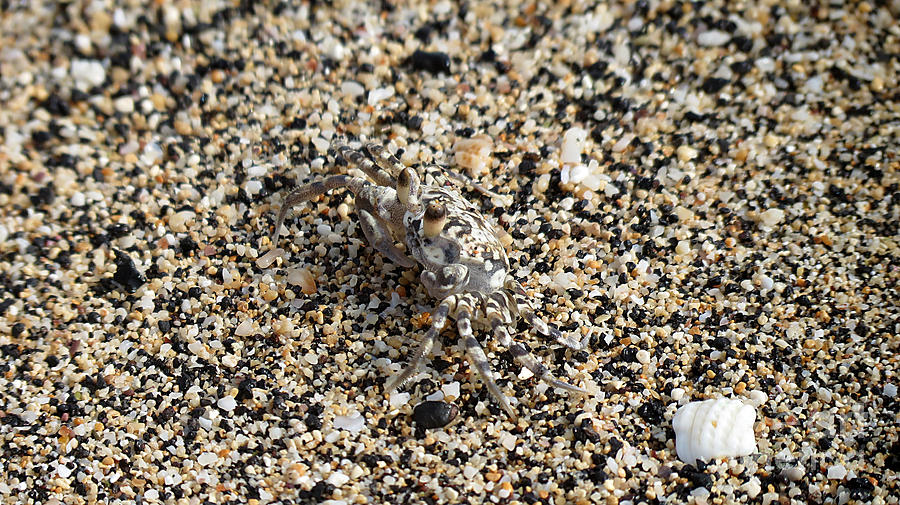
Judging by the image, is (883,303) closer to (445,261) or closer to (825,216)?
(825,216)

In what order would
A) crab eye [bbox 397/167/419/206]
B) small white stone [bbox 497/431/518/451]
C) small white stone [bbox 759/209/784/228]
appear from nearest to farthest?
small white stone [bbox 497/431/518/451], crab eye [bbox 397/167/419/206], small white stone [bbox 759/209/784/228]

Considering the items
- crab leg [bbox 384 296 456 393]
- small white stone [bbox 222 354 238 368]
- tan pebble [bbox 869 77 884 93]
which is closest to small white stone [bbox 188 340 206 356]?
small white stone [bbox 222 354 238 368]

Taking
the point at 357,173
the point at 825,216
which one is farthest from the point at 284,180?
the point at 825,216

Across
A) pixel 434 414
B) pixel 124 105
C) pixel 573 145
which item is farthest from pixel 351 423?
pixel 124 105

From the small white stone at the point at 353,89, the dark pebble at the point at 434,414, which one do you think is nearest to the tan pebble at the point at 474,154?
the small white stone at the point at 353,89

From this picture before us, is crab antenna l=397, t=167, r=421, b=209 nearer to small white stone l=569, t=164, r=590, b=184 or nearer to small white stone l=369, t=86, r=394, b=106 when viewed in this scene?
small white stone l=569, t=164, r=590, b=184

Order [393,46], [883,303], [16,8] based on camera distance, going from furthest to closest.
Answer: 1. [16,8]
2. [393,46]
3. [883,303]

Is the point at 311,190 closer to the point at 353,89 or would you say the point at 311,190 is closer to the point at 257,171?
the point at 257,171
